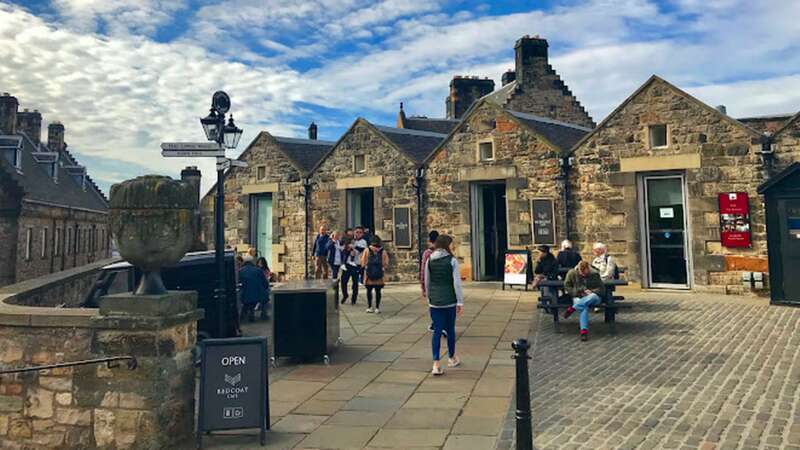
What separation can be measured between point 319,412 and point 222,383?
43.7 inches

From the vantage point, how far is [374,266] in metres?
10.9

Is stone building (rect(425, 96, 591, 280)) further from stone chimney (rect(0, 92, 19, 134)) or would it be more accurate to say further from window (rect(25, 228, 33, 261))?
stone chimney (rect(0, 92, 19, 134))

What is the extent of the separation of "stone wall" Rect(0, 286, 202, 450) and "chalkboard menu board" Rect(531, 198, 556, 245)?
11326 mm

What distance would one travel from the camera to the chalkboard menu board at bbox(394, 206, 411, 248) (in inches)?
663

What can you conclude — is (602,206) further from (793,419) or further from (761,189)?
(793,419)

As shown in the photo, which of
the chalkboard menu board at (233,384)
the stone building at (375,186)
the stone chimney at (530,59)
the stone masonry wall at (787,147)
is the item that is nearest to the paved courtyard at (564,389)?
the chalkboard menu board at (233,384)

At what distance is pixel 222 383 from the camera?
470 cm

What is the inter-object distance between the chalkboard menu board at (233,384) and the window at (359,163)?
45.0ft

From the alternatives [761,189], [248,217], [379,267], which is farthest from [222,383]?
[248,217]

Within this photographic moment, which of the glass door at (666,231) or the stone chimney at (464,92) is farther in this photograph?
the stone chimney at (464,92)

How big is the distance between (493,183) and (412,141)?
4.50 m

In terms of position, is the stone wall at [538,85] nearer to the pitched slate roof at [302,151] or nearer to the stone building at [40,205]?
the pitched slate roof at [302,151]

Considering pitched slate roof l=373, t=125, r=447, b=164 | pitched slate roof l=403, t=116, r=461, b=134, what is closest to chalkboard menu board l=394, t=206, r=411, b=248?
pitched slate roof l=373, t=125, r=447, b=164

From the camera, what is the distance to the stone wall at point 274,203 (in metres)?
19.2
